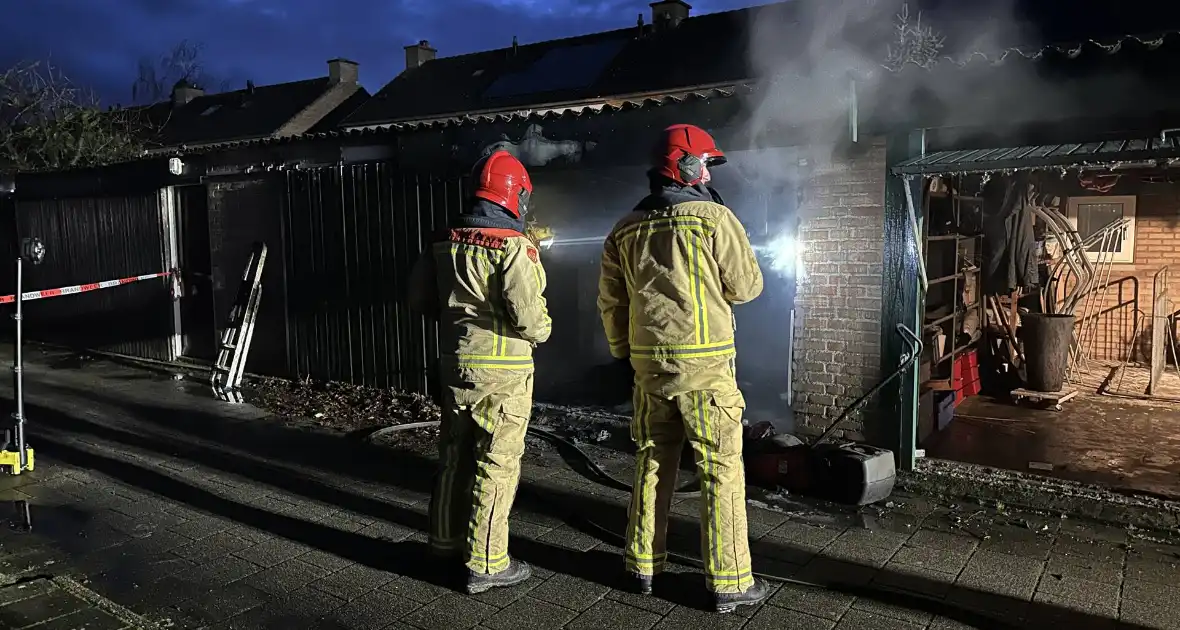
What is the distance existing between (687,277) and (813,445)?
2.45m

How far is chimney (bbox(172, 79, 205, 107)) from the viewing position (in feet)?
98.6

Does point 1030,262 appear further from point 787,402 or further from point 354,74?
point 354,74

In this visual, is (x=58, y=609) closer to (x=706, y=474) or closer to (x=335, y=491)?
(x=335, y=491)

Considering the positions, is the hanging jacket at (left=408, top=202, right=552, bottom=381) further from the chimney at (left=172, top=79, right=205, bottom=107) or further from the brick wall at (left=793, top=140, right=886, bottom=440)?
the chimney at (left=172, top=79, right=205, bottom=107)

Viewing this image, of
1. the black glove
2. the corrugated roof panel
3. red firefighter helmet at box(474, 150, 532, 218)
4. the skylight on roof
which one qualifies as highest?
the skylight on roof

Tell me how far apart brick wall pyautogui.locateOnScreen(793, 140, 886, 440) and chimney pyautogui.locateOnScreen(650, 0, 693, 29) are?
13217 mm

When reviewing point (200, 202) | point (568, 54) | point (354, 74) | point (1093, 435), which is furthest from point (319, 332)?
point (354, 74)

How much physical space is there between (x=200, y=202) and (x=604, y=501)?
25.6 ft

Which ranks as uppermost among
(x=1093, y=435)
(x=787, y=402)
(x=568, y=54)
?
(x=568, y=54)

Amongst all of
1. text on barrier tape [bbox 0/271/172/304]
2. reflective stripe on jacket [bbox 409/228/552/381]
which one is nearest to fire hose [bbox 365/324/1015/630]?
reflective stripe on jacket [bbox 409/228/552/381]

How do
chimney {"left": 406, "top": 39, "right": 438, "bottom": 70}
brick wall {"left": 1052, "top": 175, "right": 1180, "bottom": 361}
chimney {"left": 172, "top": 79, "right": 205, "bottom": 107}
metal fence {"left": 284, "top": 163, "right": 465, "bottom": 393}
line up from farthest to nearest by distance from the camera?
chimney {"left": 172, "top": 79, "right": 205, "bottom": 107} < chimney {"left": 406, "top": 39, "right": 438, "bottom": 70} < brick wall {"left": 1052, "top": 175, "right": 1180, "bottom": 361} < metal fence {"left": 284, "top": 163, "right": 465, "bottom": 393}

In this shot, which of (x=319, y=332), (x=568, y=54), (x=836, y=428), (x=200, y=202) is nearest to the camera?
(x=836, y=428)

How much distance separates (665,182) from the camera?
377 centimetres

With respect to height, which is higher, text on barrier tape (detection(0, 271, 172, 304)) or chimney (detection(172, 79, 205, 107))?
chimney (detection(172, 79, 205, 107))
